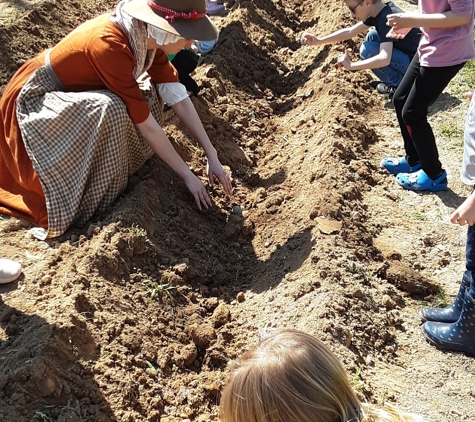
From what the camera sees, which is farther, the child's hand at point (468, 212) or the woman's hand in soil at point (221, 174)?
the woman's hand in soil at point (221, 174)

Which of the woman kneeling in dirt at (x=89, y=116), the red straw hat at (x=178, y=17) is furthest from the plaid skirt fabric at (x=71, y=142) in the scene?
the red straw hat at (x=178, y=17)

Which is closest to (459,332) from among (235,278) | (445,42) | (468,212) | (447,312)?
(447,312)

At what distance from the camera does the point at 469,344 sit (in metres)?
3.20

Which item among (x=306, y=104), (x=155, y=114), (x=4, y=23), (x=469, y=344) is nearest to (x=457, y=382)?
(x=469, y=344)

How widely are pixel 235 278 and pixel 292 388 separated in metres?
1.97

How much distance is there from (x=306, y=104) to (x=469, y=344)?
3012mm

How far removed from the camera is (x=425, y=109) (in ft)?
13.9

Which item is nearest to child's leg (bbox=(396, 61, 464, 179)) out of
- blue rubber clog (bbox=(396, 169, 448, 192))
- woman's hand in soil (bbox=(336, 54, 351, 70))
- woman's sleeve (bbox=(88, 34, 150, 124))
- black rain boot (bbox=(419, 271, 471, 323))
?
blue rubber clog (bbox=(396, 169, 448, 192))

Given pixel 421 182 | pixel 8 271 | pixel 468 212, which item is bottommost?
pixel 421 182

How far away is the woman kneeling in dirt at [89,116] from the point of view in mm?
3551

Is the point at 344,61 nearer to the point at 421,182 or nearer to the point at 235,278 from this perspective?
the point at 421,182

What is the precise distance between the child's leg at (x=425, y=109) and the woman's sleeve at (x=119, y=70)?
6.16ft

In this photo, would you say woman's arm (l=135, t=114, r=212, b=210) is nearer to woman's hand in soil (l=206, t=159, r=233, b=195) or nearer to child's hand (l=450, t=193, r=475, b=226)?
woman's hand in soil (l=206, t=159, r=233, b=195)

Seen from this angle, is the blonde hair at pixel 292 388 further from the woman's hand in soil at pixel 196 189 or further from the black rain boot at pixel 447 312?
the woman's hand in soil at pixel 196 189
